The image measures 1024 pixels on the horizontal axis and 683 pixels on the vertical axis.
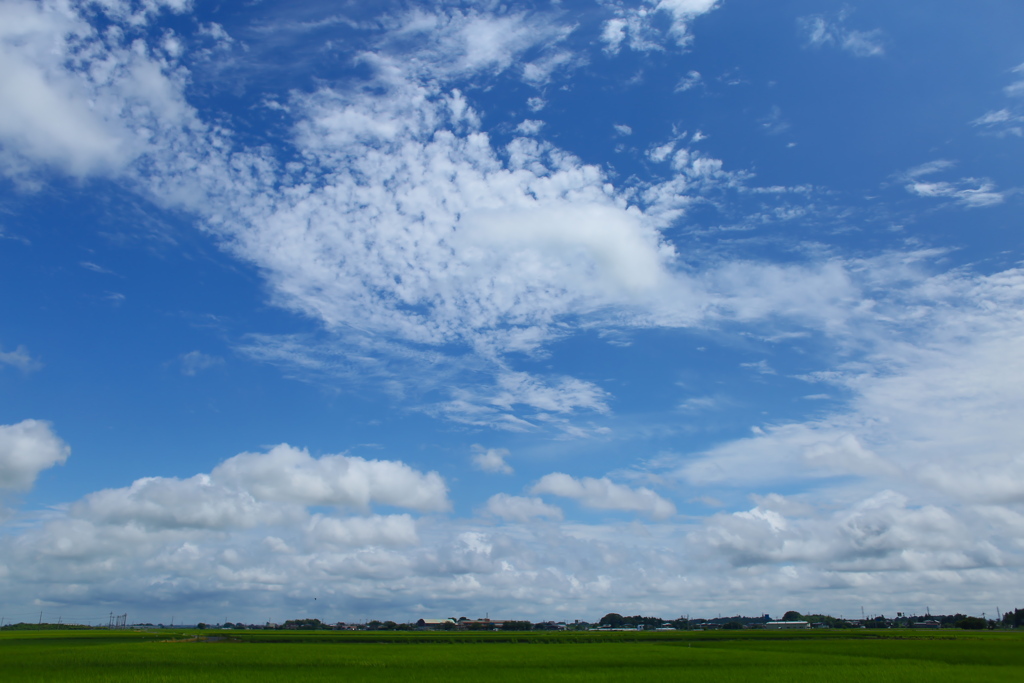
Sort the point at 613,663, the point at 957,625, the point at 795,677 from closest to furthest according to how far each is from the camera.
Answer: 1. the point at 795,677
2. the point at 613,663
3. the point at 957,625

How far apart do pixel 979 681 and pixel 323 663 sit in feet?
142

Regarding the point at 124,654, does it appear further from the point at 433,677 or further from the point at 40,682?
the point at 433,677

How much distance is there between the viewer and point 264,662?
154 feet

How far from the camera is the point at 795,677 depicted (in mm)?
35500

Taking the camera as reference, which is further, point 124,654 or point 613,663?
point 124,654

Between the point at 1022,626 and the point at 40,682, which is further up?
the point at 40,682

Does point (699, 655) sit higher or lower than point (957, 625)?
higher

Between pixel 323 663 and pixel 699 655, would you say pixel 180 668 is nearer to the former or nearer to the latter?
pixel 323 663

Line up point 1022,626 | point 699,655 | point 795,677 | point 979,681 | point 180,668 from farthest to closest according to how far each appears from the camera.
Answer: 1. point 1022,626
2. point 699,655
3. point 180,668
4. point 795,677
5. point 979,681

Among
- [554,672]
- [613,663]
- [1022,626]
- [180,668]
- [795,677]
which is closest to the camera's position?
[795,677]

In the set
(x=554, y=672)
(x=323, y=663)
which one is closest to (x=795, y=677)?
(x=554, y=672)

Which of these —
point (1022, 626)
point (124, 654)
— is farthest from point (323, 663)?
point (1022, 626)

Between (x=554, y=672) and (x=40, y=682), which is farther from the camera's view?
(x=554, y=672)

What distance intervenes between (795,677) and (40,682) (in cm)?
4356
